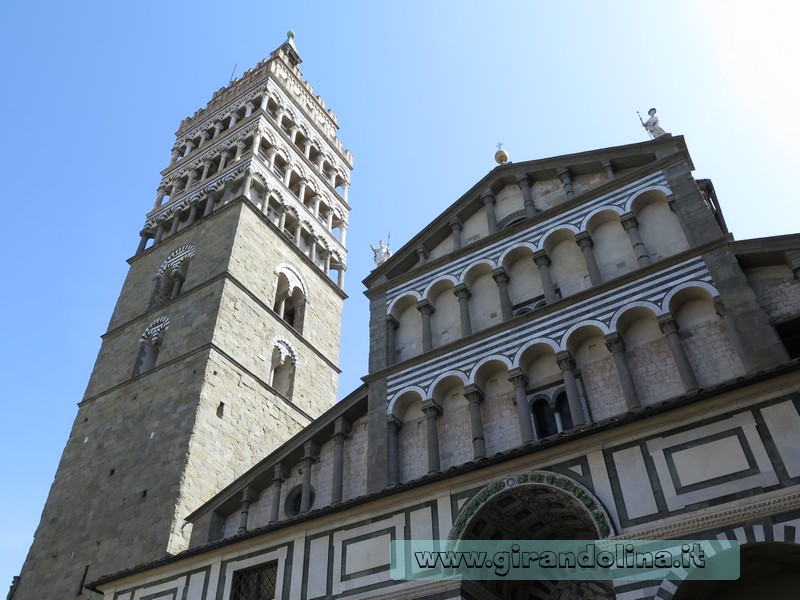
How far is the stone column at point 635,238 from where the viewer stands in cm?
1265

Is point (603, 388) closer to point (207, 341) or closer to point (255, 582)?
point (255, 582)

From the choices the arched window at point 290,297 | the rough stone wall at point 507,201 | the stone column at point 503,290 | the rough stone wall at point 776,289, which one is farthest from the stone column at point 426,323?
the arched window at point 290,297

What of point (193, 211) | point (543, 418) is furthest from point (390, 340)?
point (193, 211)

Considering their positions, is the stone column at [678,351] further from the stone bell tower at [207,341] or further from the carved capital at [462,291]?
the stone bell tower at [207,341]

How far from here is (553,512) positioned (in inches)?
419

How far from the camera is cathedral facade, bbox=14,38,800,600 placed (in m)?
9.25

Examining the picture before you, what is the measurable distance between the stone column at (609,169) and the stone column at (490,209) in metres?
2.51

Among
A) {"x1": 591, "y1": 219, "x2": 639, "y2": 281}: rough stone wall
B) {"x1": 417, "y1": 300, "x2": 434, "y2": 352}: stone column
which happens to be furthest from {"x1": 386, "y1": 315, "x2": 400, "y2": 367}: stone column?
{"x1": 591, "y1": 219, "x2": 639, "y2": 281}: rough stone wall

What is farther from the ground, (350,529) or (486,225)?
(486,225)

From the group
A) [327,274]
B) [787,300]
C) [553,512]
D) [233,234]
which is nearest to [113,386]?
[233,234]

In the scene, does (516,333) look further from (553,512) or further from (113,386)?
(113,386)

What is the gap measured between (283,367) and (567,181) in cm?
1163

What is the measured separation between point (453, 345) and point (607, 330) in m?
2.97

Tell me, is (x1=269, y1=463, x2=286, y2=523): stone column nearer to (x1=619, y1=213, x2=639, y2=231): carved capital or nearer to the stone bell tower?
the stone bell tower
